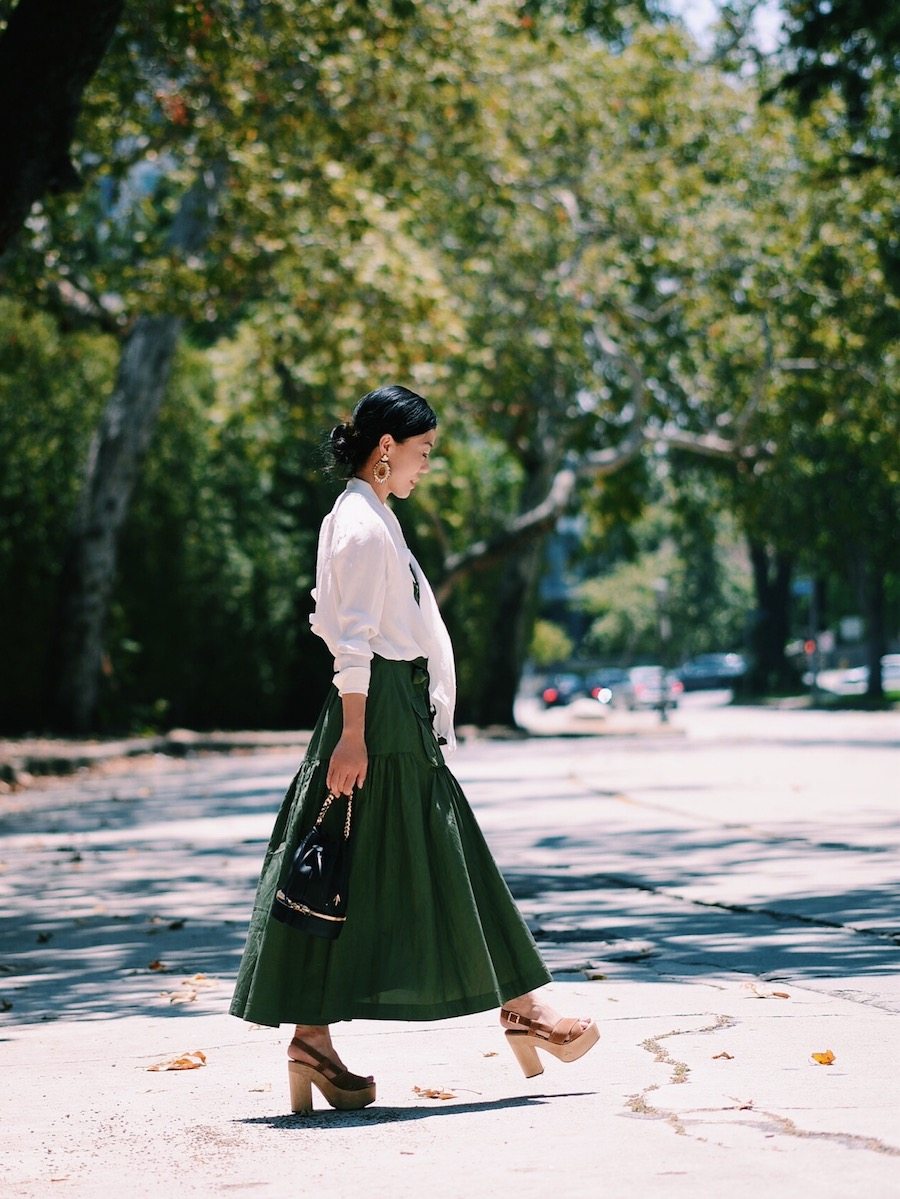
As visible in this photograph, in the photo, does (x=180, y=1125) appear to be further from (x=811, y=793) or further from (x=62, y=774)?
(x=62, y=774)

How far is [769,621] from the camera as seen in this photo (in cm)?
6588

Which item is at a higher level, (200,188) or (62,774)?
(200,188)

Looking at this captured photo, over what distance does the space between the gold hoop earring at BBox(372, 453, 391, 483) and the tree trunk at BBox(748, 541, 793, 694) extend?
55.7m

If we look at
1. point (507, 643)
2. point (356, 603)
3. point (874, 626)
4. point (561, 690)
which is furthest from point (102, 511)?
point (561, 690)

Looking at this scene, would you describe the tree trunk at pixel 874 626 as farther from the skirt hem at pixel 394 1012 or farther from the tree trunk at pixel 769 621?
the skirt hem at pixel 394 1012

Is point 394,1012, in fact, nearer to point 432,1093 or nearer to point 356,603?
point 432,1093

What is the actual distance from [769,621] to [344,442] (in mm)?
61246

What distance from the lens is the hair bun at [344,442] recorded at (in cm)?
556

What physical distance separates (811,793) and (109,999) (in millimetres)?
10099

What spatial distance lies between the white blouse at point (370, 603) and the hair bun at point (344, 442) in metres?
0.07

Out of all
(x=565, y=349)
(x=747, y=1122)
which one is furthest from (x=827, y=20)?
(x=565, y=349)

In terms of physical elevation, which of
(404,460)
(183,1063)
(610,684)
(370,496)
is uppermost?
(610,684)

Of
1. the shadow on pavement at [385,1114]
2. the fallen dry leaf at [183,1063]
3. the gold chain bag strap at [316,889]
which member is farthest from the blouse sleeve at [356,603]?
the fallen dry leaf at [183,1063]

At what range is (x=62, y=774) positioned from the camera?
23469 millimetres
